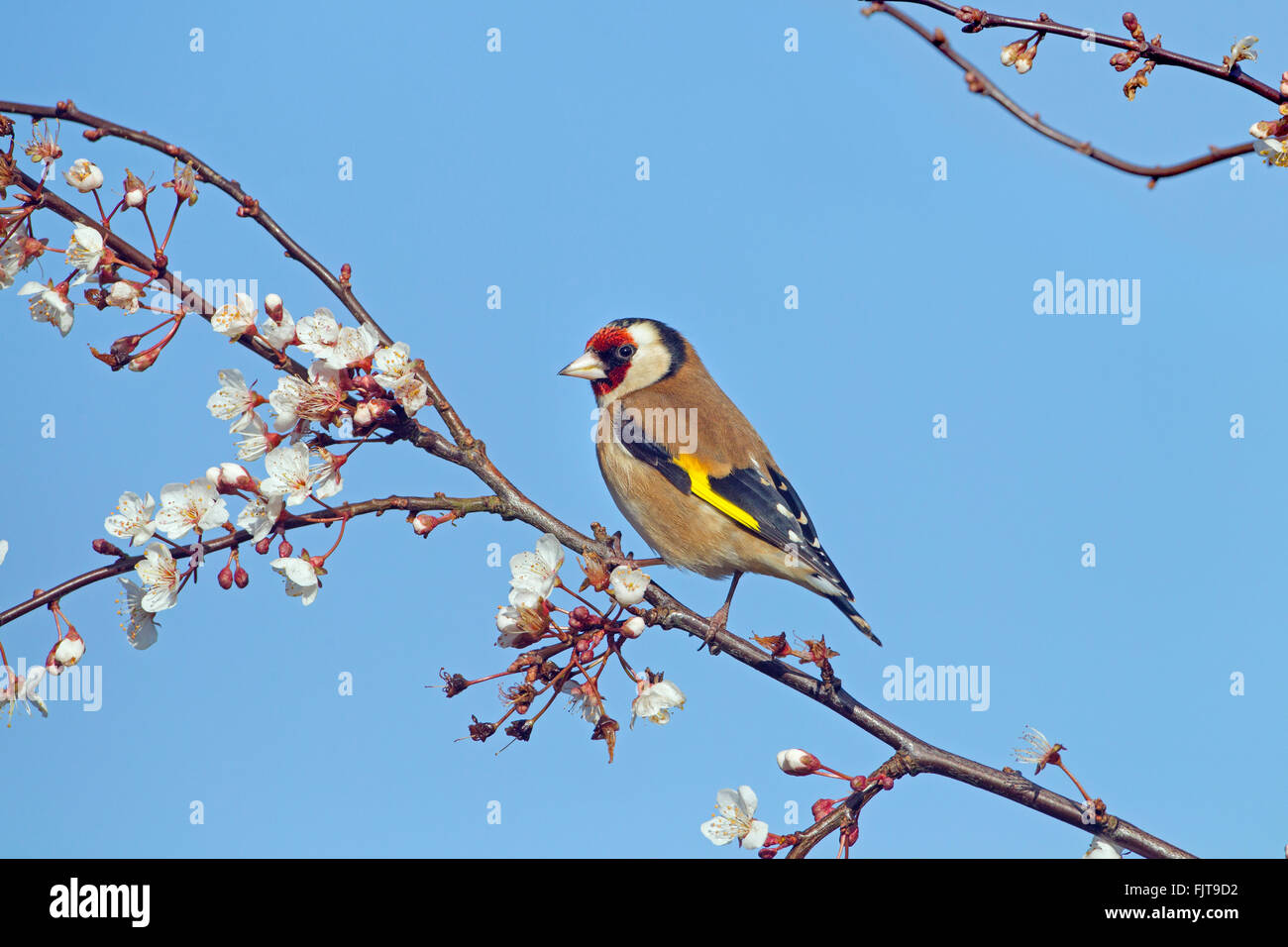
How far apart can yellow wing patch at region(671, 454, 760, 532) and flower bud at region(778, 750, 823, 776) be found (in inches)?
86.2

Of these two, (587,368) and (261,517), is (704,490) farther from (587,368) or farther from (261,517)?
(261,517)

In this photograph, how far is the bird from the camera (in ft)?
17.2

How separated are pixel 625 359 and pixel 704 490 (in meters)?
1.31

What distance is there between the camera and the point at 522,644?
3.10 m

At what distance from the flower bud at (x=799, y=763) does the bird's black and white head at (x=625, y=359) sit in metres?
3.37

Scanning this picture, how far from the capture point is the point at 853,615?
512 cm

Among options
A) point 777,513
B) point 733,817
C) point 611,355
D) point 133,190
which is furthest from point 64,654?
point 611,355

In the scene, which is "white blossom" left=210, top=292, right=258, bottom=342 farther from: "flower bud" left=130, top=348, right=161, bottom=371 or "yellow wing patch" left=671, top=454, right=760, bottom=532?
"yellow wing patch" left=671, top=454, right=760, bottom=532

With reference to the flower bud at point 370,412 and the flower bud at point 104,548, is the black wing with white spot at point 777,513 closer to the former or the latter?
the flower bud at point 370,412

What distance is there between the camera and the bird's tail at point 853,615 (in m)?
5.07

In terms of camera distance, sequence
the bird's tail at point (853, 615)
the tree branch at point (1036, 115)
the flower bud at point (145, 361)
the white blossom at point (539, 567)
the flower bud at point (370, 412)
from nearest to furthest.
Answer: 1. the tree branch at point (1036, 115)
2. the white blossom at point (539, 567)
3. the flower bud at point (370, 412)
4. the flower bud at point (145, 361)
5. the bird's tail at point (853, 615)

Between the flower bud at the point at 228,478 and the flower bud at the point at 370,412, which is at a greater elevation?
the flower bud at the point at 370,412

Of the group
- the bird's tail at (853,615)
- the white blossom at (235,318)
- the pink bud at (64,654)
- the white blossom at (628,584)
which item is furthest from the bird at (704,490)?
the pink bud at (64,654)
